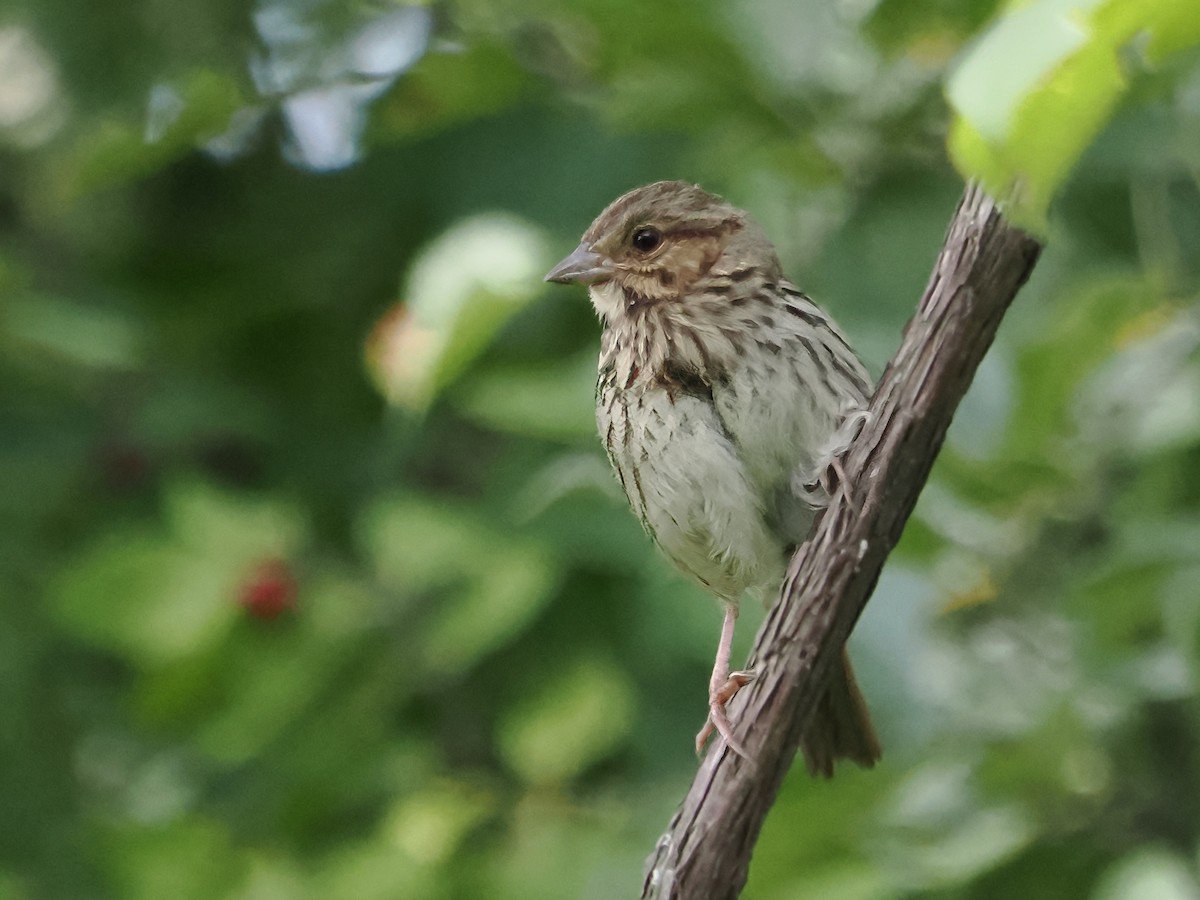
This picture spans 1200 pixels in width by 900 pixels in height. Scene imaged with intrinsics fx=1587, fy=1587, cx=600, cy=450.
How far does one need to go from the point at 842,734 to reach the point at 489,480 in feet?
3.97

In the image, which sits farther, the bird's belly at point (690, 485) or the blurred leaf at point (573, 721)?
the blurred leaf at point (573, 721)

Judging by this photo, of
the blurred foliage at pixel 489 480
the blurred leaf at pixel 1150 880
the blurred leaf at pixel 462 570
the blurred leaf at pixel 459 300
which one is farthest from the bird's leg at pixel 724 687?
the blurred leaf at pixel 1150 880

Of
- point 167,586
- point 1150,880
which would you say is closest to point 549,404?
point 167,586

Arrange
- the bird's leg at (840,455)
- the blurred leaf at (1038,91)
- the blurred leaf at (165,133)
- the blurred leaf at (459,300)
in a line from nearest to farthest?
the blurred leaf at (1038,91), the bird's leg at (840,455), the blurred leaf at (459,300), the blurred leaf at (165,133)

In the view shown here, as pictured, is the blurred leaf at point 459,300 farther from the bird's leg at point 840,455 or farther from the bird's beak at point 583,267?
the bird's leg at point 840,455

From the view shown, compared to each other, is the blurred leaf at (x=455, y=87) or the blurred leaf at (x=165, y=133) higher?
the blurred leaf at (x=455, y=87)

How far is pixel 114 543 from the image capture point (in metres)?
3.41

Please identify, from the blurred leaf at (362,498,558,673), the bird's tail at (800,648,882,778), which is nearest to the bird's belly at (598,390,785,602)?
the bird's tail at (800,648,882,778)

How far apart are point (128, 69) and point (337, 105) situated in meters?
0.49

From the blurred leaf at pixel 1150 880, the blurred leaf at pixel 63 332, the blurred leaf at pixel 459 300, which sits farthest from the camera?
the blurred leaf at pixel 63 332

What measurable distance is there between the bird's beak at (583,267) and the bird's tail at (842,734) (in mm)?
745

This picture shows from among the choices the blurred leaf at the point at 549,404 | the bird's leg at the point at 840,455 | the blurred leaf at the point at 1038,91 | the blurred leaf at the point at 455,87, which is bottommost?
the blurred leaf at the point at 1038,91

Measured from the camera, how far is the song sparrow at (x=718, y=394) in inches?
92.6

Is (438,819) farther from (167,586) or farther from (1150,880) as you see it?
(1150,880)
